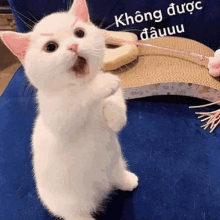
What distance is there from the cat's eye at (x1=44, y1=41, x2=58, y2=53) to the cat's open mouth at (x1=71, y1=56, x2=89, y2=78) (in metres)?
0.05

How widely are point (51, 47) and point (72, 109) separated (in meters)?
0.13

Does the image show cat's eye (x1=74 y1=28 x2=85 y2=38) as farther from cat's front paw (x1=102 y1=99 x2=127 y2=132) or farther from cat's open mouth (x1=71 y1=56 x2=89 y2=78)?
cat's front paw (x1=102 y1=99 x2=127 y2=132)

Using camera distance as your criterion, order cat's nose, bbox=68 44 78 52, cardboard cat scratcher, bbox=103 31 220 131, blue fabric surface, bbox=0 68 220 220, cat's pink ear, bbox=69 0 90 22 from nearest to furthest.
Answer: cat's nose, bbox=68 44 78 52
cat's pink ear, bbox=69 0 90 22
blue fabric surface, bbox=0 68 220 220
cardboard cat scratcher, bbox=103 31 220 131

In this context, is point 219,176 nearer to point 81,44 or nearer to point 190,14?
point 81,44

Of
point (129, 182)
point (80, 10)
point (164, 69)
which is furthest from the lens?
point (164, 69)

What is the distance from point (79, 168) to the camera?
562mm

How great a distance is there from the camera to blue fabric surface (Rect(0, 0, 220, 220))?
747 millimetres

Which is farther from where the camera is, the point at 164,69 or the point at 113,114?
the point at 164,69

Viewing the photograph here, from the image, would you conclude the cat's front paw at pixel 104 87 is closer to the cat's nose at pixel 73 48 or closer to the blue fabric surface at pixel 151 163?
the cat's nose at pixel 73 48

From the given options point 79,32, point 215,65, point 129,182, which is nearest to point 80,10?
point 79,32

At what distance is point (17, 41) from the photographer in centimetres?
46

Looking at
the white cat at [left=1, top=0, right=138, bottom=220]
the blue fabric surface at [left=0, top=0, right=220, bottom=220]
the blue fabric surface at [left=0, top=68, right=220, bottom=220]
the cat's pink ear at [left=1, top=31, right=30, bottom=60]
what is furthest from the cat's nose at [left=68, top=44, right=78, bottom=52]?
the blue fabric surface at [left=0, top=68, right=220, bottom=220]

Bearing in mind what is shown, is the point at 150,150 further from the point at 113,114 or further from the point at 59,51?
the point at 59,51

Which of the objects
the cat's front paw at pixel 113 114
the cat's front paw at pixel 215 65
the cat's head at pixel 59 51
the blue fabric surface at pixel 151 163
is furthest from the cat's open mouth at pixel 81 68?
the cat's front paw at pixel 215 65
